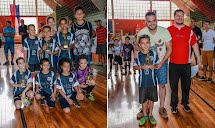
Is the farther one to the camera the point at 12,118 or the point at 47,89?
the point at 47,89

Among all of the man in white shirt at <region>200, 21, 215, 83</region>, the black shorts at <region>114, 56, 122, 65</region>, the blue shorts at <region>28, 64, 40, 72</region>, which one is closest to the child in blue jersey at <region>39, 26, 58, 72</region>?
the blue shorts at <region>28, 64, 40, 72</region>

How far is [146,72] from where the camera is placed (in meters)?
1.89

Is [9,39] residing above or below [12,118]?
above

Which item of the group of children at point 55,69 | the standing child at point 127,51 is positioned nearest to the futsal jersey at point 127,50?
the standing child at point 127,51

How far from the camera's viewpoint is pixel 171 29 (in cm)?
208

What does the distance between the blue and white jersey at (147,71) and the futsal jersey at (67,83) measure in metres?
0.63

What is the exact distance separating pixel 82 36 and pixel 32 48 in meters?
0.49

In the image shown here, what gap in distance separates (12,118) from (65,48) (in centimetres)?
76

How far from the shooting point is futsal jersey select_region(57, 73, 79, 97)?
224cm

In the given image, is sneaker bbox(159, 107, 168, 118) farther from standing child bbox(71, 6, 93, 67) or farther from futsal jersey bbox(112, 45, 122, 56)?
futsal jersey bbox(112, 45, 122, 56)

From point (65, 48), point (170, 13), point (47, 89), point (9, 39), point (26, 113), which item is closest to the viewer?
point (26, 113)

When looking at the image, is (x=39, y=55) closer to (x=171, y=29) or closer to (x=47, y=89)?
(x=47, y=89)

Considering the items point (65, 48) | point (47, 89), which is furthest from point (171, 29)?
point (47, 89)

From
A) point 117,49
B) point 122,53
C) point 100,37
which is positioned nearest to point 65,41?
point 100,37
